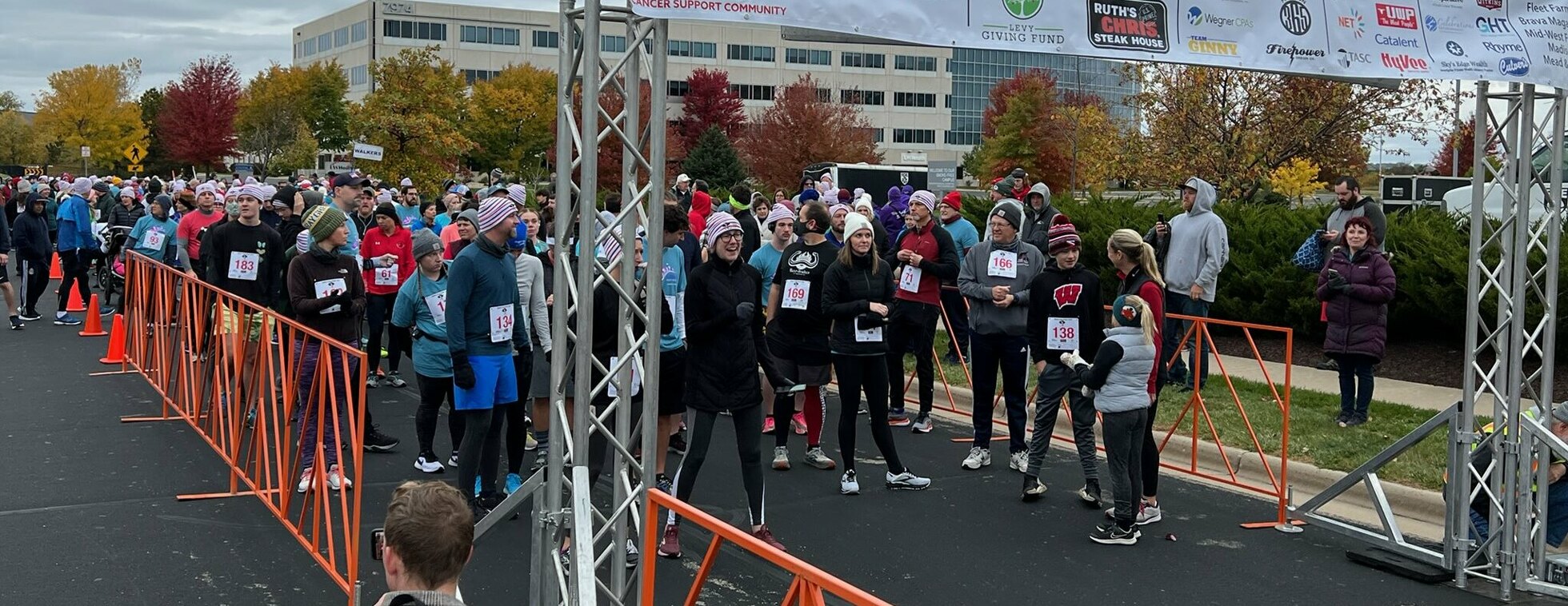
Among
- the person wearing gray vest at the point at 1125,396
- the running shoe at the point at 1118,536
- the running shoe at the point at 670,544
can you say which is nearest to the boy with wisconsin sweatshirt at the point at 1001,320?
the person wearing gray vest at the point at 1125,396

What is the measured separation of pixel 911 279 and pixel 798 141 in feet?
187

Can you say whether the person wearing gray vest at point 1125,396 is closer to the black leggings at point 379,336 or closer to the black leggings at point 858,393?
the black leggings at point 858,393

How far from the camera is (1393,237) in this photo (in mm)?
14203

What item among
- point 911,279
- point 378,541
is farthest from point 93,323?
point 378,541

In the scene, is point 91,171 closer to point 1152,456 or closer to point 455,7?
point 455,7

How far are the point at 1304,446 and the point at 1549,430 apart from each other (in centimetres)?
287

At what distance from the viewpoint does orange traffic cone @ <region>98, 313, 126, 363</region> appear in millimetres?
14163

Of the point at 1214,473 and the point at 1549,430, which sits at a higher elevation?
the point at 1549,430

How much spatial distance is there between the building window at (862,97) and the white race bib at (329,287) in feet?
264

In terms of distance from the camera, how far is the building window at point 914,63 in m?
105

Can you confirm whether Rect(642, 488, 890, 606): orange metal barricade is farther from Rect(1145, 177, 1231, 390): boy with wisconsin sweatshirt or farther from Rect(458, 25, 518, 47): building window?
Rect(458, 25, 518, 47): building window

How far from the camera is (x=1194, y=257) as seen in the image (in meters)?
12.3

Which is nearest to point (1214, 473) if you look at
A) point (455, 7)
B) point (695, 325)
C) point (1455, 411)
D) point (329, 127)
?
point (1455, 411)

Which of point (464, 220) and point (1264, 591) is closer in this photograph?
point (1264, 591)
